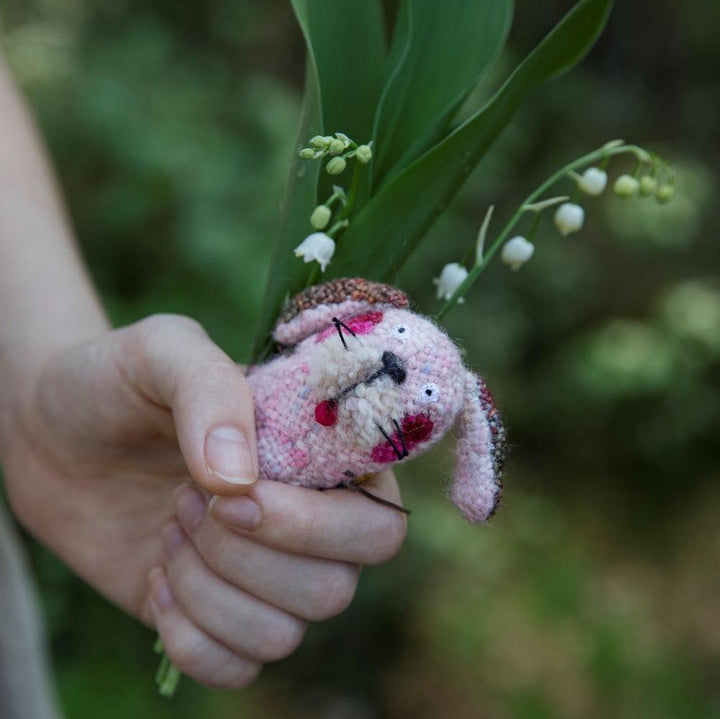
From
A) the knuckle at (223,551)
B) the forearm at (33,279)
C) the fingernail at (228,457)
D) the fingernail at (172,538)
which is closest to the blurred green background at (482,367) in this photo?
the forearm at (33,279)

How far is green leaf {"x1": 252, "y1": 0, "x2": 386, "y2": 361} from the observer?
67 centimetres

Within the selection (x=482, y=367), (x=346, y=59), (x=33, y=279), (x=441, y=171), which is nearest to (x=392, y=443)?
(x=441, y=171)

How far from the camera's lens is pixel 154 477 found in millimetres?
977

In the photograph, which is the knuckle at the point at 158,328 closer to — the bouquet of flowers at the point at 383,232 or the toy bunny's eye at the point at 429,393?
the bouquet of flowers at the point at 383,232

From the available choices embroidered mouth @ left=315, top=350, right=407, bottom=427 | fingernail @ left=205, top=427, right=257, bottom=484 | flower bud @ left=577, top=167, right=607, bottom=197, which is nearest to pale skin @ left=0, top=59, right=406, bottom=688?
fingernail @ left=205, top=427, right=257, bottom=484

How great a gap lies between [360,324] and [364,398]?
0.21ft

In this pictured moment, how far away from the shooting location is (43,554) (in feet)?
5.87

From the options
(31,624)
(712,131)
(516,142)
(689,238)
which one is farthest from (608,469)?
(31,624)

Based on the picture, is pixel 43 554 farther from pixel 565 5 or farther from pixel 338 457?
pixel 565 5

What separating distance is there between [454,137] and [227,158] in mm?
1427

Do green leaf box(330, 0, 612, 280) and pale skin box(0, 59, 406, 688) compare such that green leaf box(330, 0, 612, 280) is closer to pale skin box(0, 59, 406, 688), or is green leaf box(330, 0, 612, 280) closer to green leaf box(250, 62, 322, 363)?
green leaf box(250, 62, 322, 363)

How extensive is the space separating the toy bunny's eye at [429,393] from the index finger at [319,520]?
16 centimetres

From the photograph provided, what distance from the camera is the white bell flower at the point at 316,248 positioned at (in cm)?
65

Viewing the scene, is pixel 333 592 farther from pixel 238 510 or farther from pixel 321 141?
pixel 321 141
